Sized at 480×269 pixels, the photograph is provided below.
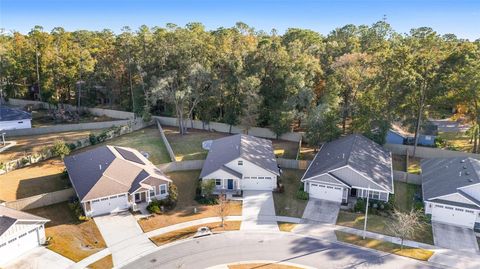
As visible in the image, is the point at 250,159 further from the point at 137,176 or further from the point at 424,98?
the point at 424,98

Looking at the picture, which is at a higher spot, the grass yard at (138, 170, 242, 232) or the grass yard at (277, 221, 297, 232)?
the grass yard at (138, 170, 242, 232)

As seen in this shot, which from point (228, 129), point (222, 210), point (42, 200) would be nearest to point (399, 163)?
point (228, 129)

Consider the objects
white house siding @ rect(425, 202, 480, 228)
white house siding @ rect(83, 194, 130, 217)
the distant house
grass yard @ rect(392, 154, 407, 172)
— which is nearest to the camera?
white house siding @ rect(425, 202, 480, 228)

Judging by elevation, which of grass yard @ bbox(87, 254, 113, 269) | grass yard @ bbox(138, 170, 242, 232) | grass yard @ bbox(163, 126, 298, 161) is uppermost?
grass yard @ bbox(163, 126, 298, 161)

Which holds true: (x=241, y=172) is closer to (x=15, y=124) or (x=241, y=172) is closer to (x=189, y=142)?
(x=189, y=142)

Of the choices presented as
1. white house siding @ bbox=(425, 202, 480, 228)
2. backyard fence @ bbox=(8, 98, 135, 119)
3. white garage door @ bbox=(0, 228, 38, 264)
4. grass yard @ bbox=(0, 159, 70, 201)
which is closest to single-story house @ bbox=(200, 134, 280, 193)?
white house siding @ bbox=(425, 202, 480, 228)

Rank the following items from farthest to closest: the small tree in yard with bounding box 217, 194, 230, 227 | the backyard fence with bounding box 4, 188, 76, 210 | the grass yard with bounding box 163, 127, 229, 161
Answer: the grass yard with bounding box 163, 127, 229, 161 < the backyard fence with bounding box 4, 188, 76, 210 < the small tree in yard with bounding box 217, 194, 230, 227

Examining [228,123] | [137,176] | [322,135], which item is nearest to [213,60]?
[228,123]

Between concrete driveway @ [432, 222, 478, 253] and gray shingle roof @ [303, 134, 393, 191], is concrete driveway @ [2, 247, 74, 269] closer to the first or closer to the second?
gray shingle roof @ [303, 134, 393, 191]
